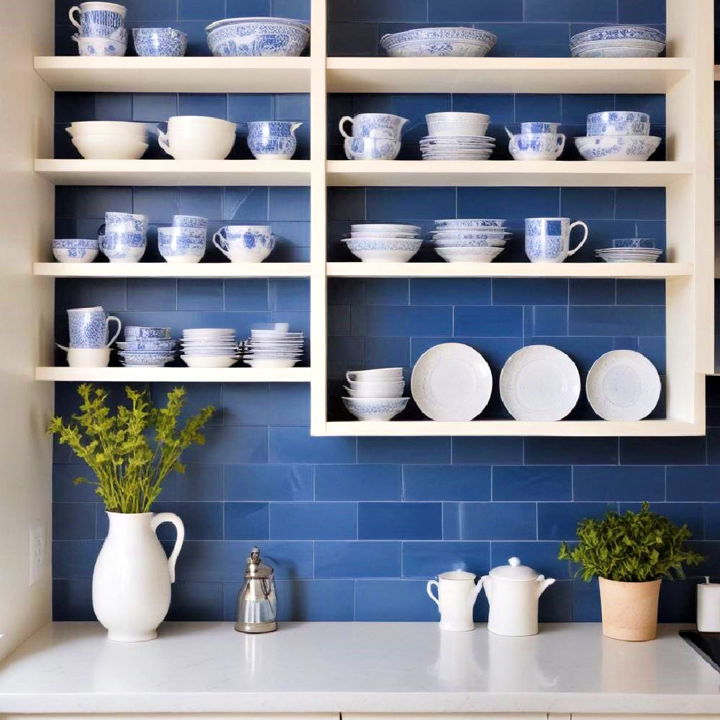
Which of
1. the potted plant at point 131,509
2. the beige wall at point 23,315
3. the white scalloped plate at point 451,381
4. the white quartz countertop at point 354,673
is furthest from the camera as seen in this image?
the white scalloped plate at point 451,381

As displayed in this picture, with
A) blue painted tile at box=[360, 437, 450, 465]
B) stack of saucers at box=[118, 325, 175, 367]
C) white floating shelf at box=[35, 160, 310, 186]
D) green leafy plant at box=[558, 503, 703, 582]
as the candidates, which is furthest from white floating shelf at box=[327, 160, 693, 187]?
green leafy plant at box=[558, 503, 703, 582]

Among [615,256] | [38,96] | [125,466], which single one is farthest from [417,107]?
[125,466]

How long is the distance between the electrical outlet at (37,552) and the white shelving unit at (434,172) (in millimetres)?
380

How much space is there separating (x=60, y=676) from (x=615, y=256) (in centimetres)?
158

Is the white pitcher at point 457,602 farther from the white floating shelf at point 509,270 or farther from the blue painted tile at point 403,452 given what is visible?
the white floating shelf at point 509,270

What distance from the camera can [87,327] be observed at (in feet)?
8.30

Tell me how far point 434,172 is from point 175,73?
26.2 inches

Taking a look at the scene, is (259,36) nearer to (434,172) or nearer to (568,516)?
(434,172)

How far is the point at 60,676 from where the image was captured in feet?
7.20

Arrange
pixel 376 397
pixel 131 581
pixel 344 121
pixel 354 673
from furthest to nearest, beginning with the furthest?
pixel 344 121 < pixel 376 397 < pixel 131 581 < pixel 354 673

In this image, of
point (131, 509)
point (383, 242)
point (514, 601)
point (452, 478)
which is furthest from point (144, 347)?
point (514, 601)

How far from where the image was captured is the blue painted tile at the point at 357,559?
2688 millimetres

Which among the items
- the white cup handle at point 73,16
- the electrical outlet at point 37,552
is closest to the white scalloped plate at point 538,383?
the electrical outlet at point 37,552

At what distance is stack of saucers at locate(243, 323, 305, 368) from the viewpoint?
2.53 metres
